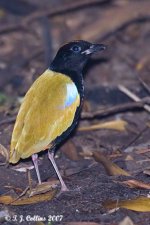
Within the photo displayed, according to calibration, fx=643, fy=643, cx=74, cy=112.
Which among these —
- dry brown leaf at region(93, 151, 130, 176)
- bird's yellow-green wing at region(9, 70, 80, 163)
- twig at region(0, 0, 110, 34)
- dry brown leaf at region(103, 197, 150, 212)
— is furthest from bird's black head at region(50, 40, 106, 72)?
twig at region(0, 0, 110, 34)

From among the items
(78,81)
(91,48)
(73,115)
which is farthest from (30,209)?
(91,48)

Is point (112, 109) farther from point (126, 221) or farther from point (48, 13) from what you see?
point (48, 13)

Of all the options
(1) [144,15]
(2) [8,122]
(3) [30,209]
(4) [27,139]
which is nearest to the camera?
(3) [30,209]

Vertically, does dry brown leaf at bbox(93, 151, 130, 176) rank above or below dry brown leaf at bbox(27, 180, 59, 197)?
below

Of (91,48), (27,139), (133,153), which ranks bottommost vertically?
(133,153)

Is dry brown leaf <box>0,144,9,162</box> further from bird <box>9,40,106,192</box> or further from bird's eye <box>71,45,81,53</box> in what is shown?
bird's eye <box>71,45,81,53</box>

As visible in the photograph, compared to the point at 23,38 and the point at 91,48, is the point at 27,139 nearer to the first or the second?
the point at 91,48

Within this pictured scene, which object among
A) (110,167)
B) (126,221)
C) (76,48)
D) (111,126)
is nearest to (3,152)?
(110,167)
